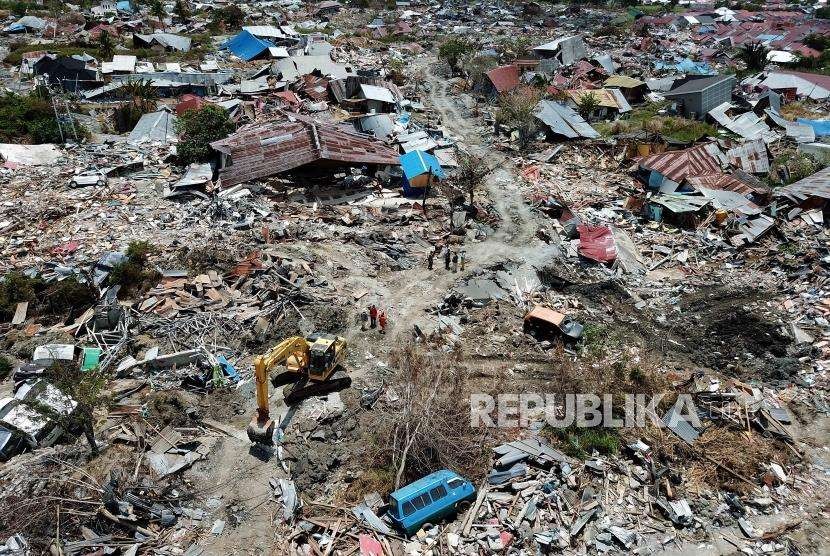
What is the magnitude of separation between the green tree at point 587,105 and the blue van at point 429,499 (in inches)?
1171

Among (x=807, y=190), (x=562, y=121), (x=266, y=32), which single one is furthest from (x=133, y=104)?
(x=807, y=190)

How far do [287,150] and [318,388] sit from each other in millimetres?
14928

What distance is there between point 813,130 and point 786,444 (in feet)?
87.0

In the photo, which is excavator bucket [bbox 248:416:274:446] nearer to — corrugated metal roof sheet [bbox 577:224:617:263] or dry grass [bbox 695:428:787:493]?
dry grass [bbox 695:428:787:493]

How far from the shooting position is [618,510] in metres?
12.7

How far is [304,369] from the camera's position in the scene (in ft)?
50.5

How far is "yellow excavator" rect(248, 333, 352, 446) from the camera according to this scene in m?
13.8

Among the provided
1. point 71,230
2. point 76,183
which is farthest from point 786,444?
point 76,183

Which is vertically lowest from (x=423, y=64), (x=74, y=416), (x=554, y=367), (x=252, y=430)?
(x=423, y=64)

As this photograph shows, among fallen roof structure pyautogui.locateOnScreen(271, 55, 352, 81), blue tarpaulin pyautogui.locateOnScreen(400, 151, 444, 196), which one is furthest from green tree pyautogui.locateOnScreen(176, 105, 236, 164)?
fallen roof structure pyautogui.locateOnScreen(271, 55, 352, 81)

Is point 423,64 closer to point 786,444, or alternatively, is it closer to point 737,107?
point 737,107

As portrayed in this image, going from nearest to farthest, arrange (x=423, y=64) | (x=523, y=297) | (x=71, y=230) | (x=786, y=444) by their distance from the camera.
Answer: (x=786, y=444), (x=523, y=297), (x=71, y=230), (x=423, y=64)

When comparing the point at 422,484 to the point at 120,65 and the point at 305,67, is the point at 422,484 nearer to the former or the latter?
the point at 305,67

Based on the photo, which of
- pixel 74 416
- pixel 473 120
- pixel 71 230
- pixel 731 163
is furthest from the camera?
pixel 473 120
